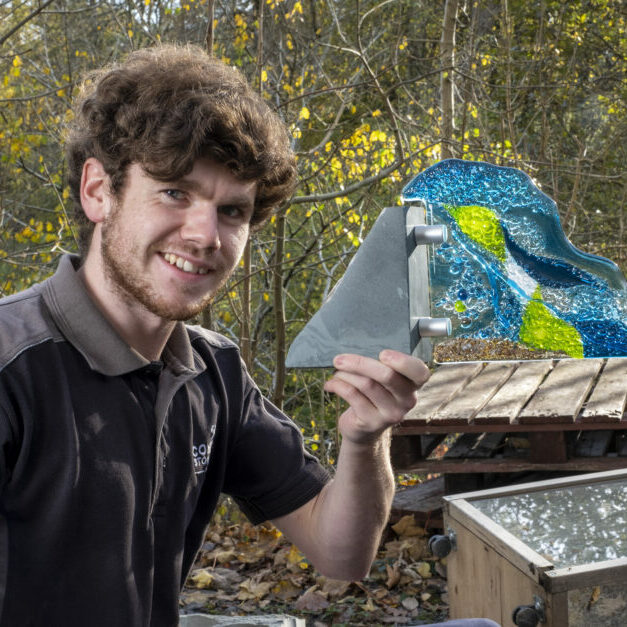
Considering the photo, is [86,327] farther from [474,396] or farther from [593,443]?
[593,443]

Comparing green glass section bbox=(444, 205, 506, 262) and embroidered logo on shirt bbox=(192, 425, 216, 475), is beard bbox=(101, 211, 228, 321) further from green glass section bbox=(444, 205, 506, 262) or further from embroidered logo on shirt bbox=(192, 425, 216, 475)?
green glass section bbox=(444, 205, 506, 262)

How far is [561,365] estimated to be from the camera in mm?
4949

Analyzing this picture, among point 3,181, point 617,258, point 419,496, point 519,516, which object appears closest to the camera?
point 519,516

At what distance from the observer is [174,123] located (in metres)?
2.01

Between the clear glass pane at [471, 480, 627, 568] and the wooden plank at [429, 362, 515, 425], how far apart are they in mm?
1049

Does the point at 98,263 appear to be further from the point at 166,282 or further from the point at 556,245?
the point at 556,245

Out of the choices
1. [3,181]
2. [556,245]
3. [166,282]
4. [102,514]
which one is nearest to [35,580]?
[102,514]

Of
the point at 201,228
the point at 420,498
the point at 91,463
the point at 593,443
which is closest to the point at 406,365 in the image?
the point at 201,228

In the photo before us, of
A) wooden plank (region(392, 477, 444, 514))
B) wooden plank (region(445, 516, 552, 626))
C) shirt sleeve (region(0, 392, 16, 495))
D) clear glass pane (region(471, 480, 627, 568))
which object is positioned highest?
shirt sleeve (region(0, 392, 16, 495))

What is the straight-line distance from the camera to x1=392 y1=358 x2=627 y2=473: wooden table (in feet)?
13.7

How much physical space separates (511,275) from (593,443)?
257cm

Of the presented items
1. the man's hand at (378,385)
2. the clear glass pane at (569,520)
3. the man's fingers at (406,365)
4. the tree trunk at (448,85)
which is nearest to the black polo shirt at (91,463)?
the man's hand at (378,385)

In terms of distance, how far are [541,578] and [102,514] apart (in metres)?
1.35

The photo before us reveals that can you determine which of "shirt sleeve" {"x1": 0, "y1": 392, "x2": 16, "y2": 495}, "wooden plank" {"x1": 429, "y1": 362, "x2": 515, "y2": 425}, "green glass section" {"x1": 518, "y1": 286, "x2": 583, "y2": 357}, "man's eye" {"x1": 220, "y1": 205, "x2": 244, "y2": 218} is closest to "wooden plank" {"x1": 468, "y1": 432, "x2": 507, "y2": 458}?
"wooden plank" {"x1": 429, "y1": 362, "x2": 515, "y2": 425}
